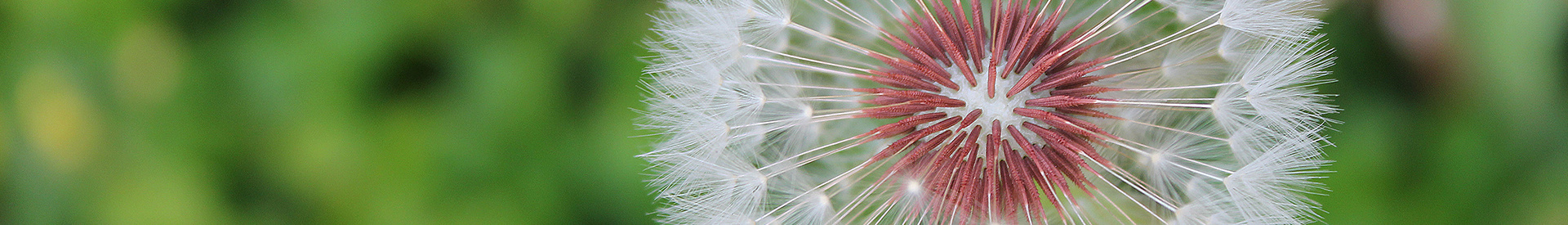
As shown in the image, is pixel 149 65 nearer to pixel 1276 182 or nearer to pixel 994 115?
pixel 994 115

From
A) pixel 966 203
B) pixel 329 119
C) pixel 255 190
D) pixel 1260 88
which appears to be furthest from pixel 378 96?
pixel 1260 88

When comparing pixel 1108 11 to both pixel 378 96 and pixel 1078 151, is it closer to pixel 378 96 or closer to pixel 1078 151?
pixel 1078 151

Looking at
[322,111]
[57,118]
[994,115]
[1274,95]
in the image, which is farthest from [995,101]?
[57,118]

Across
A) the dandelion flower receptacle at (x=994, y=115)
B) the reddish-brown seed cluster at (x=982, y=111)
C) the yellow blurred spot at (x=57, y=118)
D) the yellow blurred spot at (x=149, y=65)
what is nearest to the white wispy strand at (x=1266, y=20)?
the dandelion flower receptacle at (x=994, y=115)

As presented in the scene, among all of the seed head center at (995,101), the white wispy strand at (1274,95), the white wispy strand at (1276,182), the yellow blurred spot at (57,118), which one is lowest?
the yellow blurred spot at (57,118)

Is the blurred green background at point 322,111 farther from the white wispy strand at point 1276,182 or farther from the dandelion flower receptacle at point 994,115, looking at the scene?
the white wispy strand at point 1276,182
